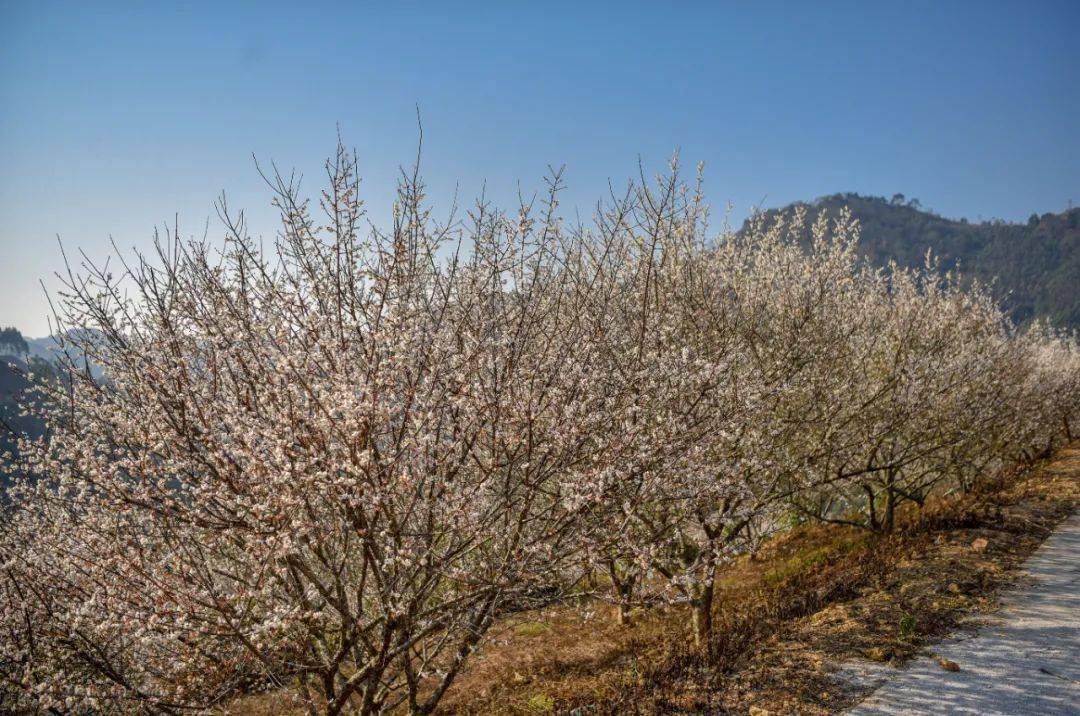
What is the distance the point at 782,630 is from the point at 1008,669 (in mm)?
2716

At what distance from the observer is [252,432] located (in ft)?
14.6

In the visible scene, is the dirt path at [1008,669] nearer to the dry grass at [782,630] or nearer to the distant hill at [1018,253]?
the dry grass at [782,630]

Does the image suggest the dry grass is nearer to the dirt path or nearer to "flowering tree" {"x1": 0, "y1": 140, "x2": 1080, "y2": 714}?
the dirt path

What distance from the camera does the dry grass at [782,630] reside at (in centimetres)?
719

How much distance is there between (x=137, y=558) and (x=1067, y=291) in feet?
623

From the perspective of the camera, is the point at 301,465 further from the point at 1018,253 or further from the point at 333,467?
the point at 1018,253

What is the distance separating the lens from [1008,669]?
7.07 metres

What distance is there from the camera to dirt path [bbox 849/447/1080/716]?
6320mm

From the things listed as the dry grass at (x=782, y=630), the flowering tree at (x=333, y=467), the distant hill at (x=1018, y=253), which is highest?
the distant hill at (x=1018, y=253)

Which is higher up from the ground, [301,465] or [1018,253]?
[1018,253]

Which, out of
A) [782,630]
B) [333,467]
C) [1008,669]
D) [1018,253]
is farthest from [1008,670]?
[1018,253]

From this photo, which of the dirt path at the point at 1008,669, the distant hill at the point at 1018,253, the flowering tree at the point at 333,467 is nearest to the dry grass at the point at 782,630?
the dirt path at the point at 1008,669

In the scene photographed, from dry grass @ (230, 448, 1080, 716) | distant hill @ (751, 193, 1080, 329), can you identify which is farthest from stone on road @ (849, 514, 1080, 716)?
distant hill @ (751, 193, 1080, 329)

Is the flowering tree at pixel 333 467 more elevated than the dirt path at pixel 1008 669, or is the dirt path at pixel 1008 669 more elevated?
the flowering tree at pixel 333 467
